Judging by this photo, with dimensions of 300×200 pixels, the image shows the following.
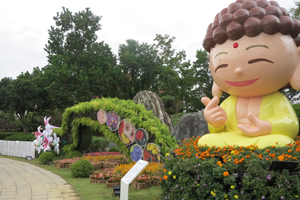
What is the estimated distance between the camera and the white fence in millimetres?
16188

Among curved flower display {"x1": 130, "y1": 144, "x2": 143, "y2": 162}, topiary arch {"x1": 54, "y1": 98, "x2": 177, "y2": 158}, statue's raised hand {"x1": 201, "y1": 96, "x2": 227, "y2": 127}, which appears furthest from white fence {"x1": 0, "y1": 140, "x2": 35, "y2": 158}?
statue's raised hand {"x1": 201, "y1": 96, "x2": 227, "y2": 127}

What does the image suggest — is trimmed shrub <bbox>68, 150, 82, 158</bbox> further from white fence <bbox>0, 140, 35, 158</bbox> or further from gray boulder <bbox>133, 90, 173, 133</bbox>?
gray boulder <bbox>133, 90, 173, 133</bbox>

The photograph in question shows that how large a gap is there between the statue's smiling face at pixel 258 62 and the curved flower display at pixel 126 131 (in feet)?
14.6

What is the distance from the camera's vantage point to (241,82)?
5.35 m

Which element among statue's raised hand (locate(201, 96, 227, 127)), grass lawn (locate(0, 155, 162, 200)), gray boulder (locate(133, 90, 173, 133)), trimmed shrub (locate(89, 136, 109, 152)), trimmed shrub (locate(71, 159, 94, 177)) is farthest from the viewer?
trimmed shrub (locate(89, 136, 109, 152))

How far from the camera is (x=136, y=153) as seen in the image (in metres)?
8.98

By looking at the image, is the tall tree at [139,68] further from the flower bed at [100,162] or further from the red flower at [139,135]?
the red flower at [139,135]

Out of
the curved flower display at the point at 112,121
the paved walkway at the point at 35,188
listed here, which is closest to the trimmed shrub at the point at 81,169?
the paved walkway at the point at 35,188

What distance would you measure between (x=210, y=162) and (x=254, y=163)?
0.64 m

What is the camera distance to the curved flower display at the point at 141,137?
8578mm

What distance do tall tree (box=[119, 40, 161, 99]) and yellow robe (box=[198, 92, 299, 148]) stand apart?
18.4 m

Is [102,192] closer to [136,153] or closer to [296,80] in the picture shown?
[136,153]

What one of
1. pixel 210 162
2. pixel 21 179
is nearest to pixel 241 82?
pixel 210 162

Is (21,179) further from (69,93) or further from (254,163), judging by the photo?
(69,93)
